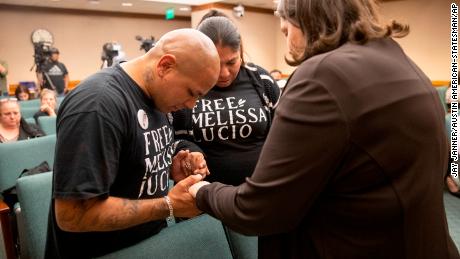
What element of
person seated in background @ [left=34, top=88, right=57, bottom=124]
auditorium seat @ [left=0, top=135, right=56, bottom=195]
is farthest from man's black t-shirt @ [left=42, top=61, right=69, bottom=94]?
auditorium seat @ [left=0, top=135, right=56, bottom=195]

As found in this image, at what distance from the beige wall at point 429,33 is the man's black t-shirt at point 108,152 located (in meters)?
6.51

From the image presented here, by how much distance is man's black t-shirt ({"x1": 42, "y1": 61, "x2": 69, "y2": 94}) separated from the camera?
21.2ft

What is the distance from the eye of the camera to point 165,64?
98 cm

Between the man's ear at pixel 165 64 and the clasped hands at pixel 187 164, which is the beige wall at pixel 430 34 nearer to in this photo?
the clasped hands at pixel 187 164

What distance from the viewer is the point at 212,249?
3.66ft

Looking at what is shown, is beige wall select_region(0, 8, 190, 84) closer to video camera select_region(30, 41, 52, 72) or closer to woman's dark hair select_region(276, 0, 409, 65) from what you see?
video camera select_region(30, 41, 52, 72)

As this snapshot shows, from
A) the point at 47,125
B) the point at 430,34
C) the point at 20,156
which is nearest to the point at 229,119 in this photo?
the point at 20,156

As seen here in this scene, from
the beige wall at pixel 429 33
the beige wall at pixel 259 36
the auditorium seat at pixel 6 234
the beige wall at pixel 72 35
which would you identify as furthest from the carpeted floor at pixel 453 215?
the beige wall at pixel 72 35

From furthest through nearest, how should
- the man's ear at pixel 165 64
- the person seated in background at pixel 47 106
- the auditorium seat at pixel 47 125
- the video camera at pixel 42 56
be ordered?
the video camera at pixel 42 56 → the person seated in background at pixel 47 106 → the auditorium seat at pixel 47 125 → the man's ear at pixel 165 64

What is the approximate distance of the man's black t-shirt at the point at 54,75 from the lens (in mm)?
6457

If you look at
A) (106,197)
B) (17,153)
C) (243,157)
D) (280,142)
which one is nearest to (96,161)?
(106,197)

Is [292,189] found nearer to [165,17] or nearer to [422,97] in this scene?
[422,97]

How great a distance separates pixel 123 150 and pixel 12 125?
280 centimetres

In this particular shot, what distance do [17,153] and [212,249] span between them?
171 centimetres
